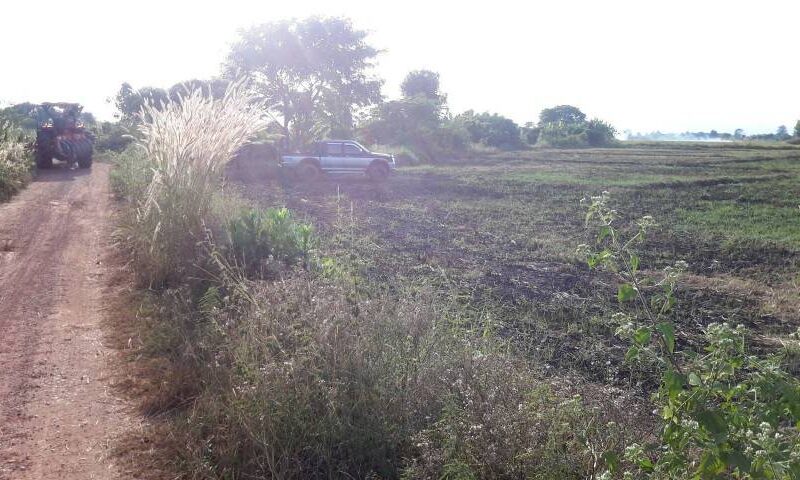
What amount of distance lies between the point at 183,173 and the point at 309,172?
15768mm

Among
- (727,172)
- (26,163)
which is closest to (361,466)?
(26,163)

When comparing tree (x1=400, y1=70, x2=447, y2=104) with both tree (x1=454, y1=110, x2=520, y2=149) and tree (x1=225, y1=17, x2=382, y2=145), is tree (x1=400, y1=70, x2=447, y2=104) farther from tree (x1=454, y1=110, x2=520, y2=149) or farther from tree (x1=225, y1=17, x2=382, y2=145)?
tree (x1=225, y1=17, x2=382, y2=145)

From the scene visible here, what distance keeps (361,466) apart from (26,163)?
60.8 feet

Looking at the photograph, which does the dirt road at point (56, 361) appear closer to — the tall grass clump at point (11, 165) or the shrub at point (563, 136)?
the tall grass clump at point (11, 165)

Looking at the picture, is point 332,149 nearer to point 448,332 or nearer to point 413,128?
point 448,332

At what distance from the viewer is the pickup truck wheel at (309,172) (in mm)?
22797

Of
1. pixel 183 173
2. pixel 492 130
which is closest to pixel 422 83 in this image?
pixel 492 130

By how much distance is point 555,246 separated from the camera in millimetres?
11055

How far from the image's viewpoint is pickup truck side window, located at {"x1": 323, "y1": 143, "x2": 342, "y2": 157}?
23.1m

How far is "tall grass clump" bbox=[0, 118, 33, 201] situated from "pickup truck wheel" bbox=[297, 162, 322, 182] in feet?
27.1

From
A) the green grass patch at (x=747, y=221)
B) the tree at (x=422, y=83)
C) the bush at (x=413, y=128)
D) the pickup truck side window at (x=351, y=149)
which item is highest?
the tree at (x=422, y=83)

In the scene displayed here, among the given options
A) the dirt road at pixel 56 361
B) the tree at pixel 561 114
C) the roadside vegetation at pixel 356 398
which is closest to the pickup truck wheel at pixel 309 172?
the dirt road at pixel 56 361

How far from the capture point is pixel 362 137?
4219 centimetres

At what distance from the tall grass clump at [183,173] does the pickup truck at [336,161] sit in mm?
14495
